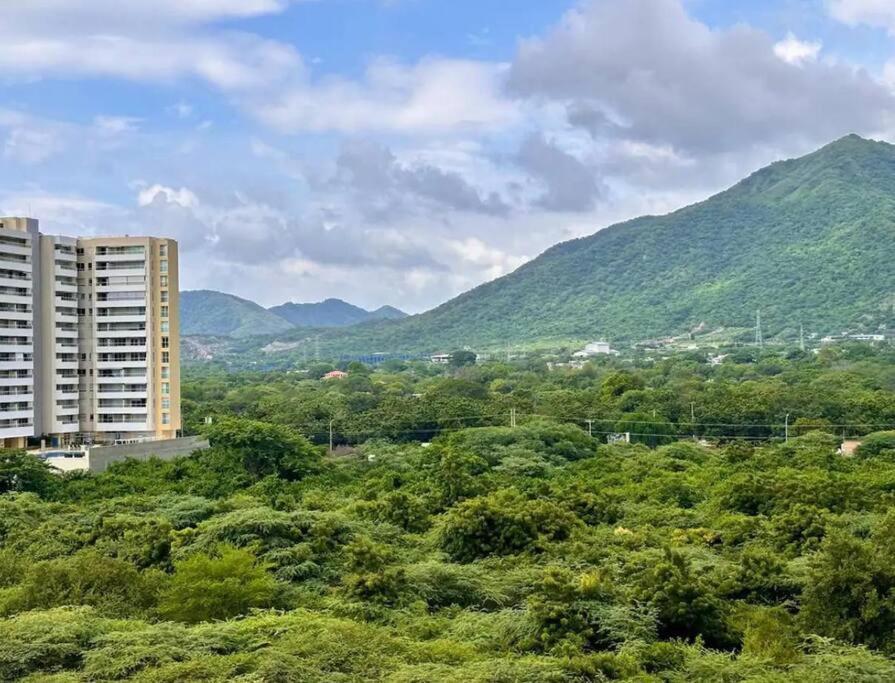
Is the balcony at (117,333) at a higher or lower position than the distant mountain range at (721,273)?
lower

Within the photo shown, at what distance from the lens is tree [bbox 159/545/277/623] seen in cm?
A: 1506

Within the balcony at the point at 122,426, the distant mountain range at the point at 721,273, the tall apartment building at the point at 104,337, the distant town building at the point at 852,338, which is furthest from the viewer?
the distant mountain range at the point at 721,273

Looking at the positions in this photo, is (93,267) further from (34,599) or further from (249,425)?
(34,599)

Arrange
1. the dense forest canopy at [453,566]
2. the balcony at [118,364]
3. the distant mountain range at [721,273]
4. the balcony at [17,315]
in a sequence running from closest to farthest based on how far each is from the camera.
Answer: the dense forest canopy at [453,566] < the balcony at [17,315] < the balcony at [118,364] < the distant mountain range at [721,273]

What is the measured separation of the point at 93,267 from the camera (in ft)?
125

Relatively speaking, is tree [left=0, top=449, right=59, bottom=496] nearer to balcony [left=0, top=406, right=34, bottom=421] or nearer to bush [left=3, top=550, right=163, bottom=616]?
balcony [left=0, top=406, right=34, bottom=421]

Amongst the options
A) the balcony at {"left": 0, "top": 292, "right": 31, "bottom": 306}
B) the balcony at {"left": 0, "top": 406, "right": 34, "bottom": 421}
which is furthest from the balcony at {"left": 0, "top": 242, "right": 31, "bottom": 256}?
the balcony at {"left": 0, "top": 406, "right": 34, "bottom": 421}

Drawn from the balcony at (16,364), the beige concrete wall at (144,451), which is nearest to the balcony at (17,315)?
A: the balcony at (16,364)

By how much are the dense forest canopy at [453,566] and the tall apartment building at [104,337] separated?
7.15 metres

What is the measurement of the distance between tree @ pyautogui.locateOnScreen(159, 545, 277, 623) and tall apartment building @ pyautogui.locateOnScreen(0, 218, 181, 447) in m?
22.8

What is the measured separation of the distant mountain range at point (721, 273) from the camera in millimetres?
126438

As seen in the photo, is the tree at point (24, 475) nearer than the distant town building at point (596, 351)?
Yes

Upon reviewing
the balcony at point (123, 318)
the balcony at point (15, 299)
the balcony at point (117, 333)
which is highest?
the balcony at point (15, 299)

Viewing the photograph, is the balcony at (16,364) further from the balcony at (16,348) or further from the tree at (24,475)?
the tree at (24,475)
